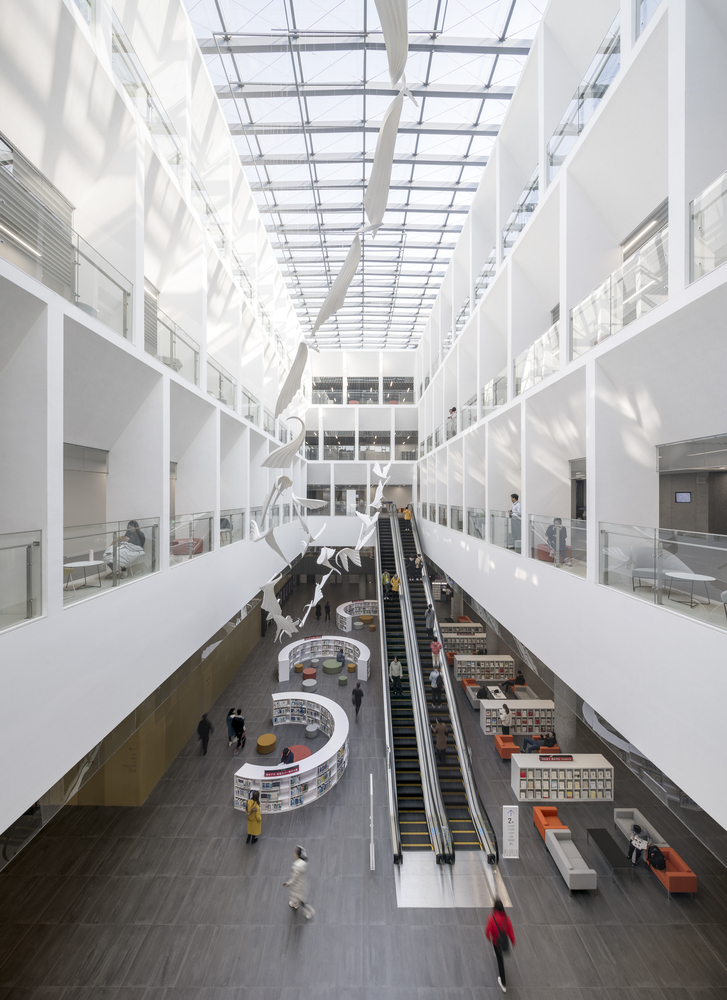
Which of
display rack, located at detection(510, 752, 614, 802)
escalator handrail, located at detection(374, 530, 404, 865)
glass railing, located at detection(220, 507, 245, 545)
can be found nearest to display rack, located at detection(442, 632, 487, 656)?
escalator handrail, located at detection(374, 530, 404, 865)

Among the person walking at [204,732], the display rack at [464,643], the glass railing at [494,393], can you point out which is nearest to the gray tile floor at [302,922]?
the person walking at [204,732]

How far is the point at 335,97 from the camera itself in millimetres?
14359

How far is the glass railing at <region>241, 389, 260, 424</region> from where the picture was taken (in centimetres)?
1539

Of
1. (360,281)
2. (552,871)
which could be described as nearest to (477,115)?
(360,281)

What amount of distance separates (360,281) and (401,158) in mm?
8763

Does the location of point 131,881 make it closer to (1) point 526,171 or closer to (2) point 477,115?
(1) point 526,171

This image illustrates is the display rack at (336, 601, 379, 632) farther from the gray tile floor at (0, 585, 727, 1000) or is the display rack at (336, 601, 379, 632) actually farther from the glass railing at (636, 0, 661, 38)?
the glass railing at (636, 0, 661, 38)

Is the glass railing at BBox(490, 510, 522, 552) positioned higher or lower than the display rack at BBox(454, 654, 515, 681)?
higher

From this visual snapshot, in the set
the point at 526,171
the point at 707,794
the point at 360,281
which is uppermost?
the point at 360,281

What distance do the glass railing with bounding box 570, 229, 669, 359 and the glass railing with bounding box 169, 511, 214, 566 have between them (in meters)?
7.91

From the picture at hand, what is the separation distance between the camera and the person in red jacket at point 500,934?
23.5ft

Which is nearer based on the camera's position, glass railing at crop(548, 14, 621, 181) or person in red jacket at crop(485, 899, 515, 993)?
glass railing at crop(548, 14, 621, 181)

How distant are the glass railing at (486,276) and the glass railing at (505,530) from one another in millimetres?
6982

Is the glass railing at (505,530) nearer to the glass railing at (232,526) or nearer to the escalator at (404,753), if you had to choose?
the escalator at (404,753)
